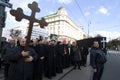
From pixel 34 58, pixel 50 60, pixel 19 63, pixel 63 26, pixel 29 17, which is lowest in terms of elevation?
pixel 50 60

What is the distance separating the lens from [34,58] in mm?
6980

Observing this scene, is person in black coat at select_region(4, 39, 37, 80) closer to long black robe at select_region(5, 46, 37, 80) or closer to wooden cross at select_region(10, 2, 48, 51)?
long black robe at select_region(5, 46, 37, 80)

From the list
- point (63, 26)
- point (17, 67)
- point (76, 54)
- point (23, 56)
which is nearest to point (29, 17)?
point (23, 56)

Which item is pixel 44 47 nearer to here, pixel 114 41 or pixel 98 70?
pixel 98 70

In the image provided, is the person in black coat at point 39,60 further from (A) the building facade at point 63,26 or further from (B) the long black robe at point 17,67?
(A) the building facade at point 63,26

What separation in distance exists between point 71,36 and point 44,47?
101m

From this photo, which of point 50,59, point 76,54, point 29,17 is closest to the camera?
point 29,17

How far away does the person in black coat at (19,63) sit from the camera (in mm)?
6367

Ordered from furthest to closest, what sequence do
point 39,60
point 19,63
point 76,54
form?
point 76,54, point 39,60, point 19,63

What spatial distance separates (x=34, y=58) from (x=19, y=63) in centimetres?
51

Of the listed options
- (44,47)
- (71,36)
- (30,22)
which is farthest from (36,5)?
(71,36)

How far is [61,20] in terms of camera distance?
331ft

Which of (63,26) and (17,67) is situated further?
(63,26)

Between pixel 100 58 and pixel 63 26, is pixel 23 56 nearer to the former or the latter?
pixel 100 58
